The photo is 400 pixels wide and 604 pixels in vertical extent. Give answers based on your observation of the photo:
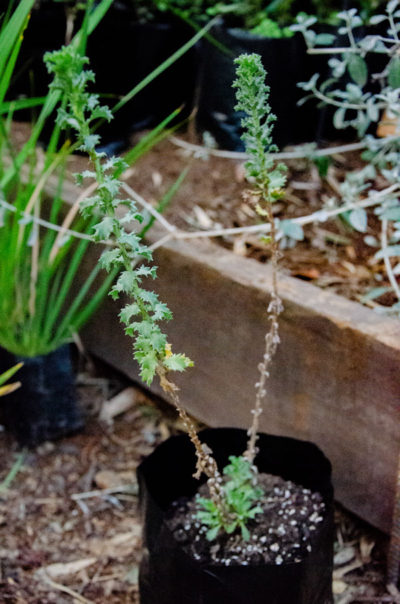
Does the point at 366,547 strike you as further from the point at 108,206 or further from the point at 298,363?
the point at 108,206

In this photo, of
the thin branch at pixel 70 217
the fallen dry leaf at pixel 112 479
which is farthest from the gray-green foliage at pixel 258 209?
the thin branch at pixel 70 217

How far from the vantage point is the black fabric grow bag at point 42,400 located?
60.2 inches

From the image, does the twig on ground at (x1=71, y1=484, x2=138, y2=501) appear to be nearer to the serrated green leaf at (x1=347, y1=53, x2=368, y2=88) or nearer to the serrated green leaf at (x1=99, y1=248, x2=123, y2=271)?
the serrated green leaf at (x1=99, y1=248, x2=123, y2=271)

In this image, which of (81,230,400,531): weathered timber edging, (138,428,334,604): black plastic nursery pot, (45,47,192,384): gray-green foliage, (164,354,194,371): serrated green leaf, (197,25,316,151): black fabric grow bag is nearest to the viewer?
(45,47,192,384): gray-green foliage

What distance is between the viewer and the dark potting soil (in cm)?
105

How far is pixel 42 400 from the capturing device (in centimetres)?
155

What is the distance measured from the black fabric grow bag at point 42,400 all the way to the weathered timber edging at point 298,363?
0.84ft

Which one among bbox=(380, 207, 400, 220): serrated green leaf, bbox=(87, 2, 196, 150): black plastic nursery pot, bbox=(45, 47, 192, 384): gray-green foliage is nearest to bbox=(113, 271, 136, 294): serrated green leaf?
bbox=(45, 47, 192, 384): gray-green foliage

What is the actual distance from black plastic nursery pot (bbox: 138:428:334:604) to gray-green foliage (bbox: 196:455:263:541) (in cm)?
7

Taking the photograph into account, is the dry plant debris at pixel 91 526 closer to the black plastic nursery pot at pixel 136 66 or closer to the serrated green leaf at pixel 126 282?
the serrated green leaf at pixel 126 282

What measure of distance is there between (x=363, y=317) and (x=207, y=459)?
1.32 feet

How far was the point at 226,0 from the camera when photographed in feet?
6.40

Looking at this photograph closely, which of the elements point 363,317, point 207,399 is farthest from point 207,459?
point 207,399

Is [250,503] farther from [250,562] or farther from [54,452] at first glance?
[54,452]
